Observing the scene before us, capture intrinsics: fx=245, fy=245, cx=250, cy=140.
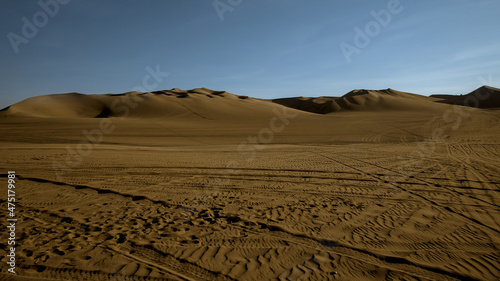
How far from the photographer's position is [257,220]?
16.3ft

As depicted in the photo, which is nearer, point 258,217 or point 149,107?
point 258,217

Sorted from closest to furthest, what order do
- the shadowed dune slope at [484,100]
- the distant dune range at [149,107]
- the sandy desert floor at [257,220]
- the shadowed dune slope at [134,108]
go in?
1. the sandy desert floor at [257,220]
2. the shadowed dune slope at [134,108]
3. the distant dune range at [149,107]
4. the shadowed dune slope at [484,100]

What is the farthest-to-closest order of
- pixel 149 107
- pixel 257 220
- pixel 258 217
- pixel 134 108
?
pixel 134 108
pixel 149 107
pixel 258 217
pixel 257 220

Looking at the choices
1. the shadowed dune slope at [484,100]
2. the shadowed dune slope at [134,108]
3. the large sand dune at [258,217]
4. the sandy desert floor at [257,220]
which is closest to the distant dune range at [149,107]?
the shadowed dune slope at [134,108]

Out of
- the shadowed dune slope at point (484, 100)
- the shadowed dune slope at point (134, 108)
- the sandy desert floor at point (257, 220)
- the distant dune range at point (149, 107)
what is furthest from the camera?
the shadowed dune slope at point (484, 100)

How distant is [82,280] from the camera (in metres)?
3.15

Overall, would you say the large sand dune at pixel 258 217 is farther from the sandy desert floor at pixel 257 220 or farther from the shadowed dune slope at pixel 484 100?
the shadowed dune slope at pixel 484 100

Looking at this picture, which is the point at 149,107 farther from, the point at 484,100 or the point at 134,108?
the point at 484,100

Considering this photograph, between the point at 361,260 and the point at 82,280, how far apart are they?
3853 mm

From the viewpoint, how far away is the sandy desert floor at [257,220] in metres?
3.46

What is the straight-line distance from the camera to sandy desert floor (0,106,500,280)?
3.46 metres

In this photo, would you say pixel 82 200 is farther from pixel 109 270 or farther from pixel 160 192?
pixel 109 270

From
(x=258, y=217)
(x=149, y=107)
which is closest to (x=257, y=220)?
(x=258, y=217)

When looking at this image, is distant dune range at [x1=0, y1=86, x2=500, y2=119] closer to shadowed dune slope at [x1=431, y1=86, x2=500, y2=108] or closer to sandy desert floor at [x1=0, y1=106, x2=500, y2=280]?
shadowed dune slope at [x1=431, y1=86, x2=500, y2=108]
